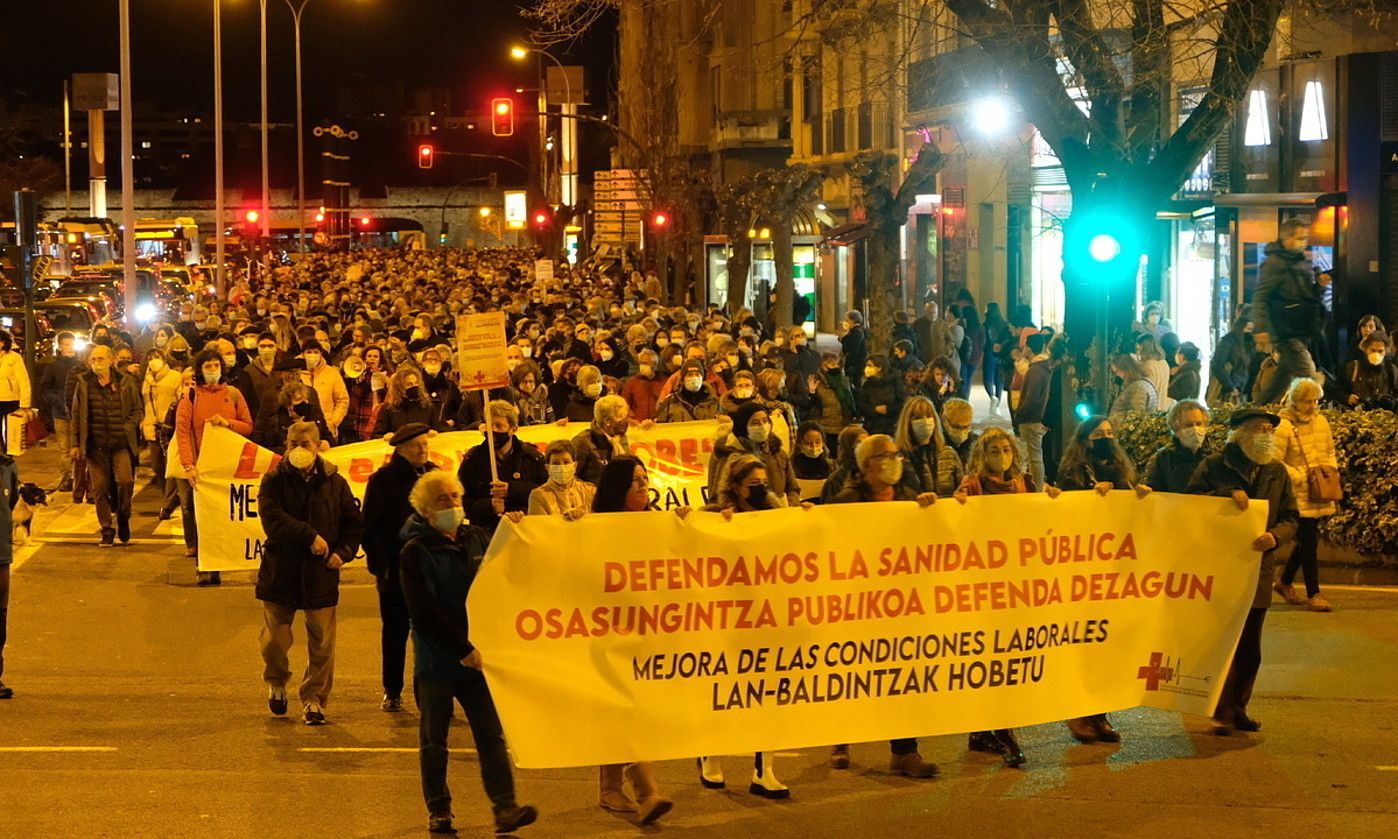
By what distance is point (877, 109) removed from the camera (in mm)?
40312

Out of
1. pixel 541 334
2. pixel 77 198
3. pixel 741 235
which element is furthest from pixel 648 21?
pixel 77 198

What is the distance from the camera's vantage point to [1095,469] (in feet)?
34.6

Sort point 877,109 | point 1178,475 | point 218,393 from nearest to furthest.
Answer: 1. point 1178,475
2. point 218,393
3. point 877,109

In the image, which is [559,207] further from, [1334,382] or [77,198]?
[1334,382]

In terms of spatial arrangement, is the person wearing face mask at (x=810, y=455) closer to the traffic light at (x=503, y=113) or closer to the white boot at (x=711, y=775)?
the white boot at (x=711, y=775)

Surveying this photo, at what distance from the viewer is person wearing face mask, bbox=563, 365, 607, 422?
15.1m

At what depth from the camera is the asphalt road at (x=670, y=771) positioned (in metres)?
8.09

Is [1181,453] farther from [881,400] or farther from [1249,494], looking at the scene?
[881,400]

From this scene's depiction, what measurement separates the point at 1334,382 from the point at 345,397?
8.96 metres

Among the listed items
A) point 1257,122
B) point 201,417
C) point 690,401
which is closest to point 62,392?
point 201,417

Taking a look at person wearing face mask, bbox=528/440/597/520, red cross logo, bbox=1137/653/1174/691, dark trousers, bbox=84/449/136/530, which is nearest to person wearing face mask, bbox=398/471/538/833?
person wearing face mask, bbox=528/440/597/520

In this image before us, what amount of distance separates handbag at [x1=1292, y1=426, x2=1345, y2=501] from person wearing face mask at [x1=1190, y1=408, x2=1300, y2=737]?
2.77m

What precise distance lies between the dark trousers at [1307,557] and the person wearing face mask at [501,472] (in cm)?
505

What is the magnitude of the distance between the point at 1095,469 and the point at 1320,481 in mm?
2626
